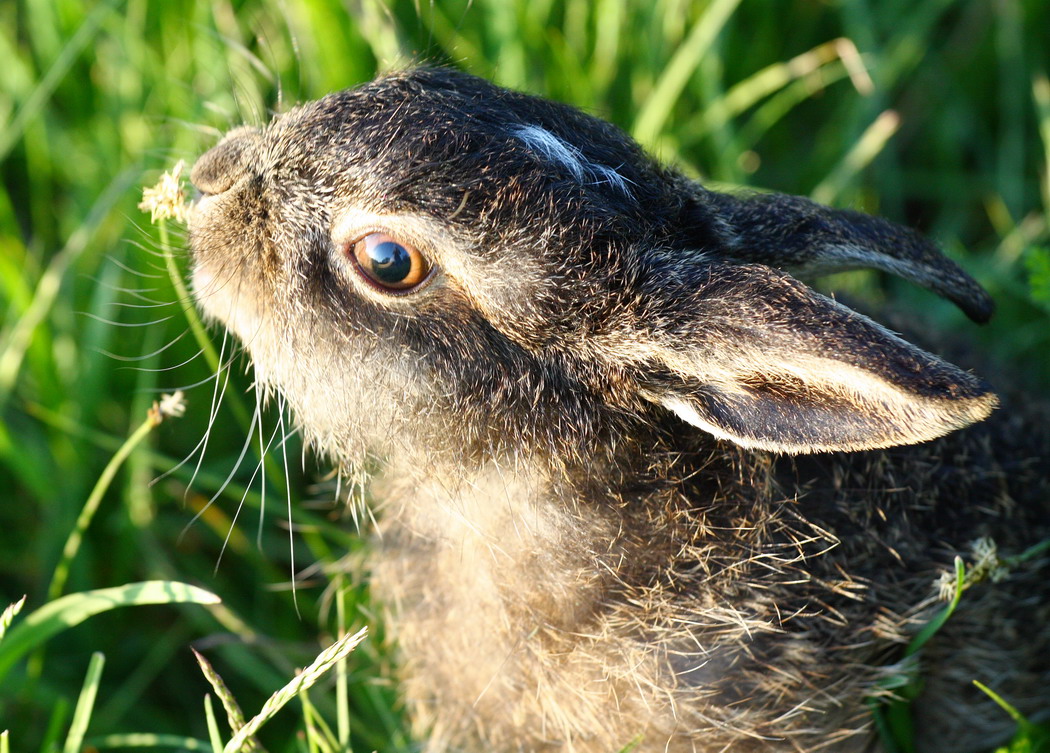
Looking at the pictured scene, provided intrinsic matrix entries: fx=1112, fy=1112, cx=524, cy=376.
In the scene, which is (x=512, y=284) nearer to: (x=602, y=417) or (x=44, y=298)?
(x=602, y=417)

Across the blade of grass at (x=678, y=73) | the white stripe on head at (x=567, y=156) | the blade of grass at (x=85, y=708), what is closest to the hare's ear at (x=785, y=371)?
the white stripe on head at (x=567, y=156)

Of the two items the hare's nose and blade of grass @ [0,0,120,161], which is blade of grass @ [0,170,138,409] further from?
the hare's nose

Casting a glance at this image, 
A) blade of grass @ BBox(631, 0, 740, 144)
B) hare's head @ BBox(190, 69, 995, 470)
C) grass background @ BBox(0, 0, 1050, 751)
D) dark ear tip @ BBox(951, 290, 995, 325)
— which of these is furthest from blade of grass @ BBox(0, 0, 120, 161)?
dark ear tip @ BBox(951, 290, 995, 325)

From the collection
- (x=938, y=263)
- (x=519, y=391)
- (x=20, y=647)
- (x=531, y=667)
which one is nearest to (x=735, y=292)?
(x=519, y=391)

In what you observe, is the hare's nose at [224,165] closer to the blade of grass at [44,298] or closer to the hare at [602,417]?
the hare at [602,417]

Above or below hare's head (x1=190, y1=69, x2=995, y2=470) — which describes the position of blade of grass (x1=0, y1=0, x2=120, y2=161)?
above

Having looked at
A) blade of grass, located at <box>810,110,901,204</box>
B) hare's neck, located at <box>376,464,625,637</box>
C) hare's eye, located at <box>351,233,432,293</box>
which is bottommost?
hare's neck, located at <box>376,464,625,637</box>

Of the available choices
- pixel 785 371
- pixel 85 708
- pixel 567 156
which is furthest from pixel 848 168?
pixel 85 708

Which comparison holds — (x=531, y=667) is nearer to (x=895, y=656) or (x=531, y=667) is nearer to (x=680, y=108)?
(x=895, y=656)
